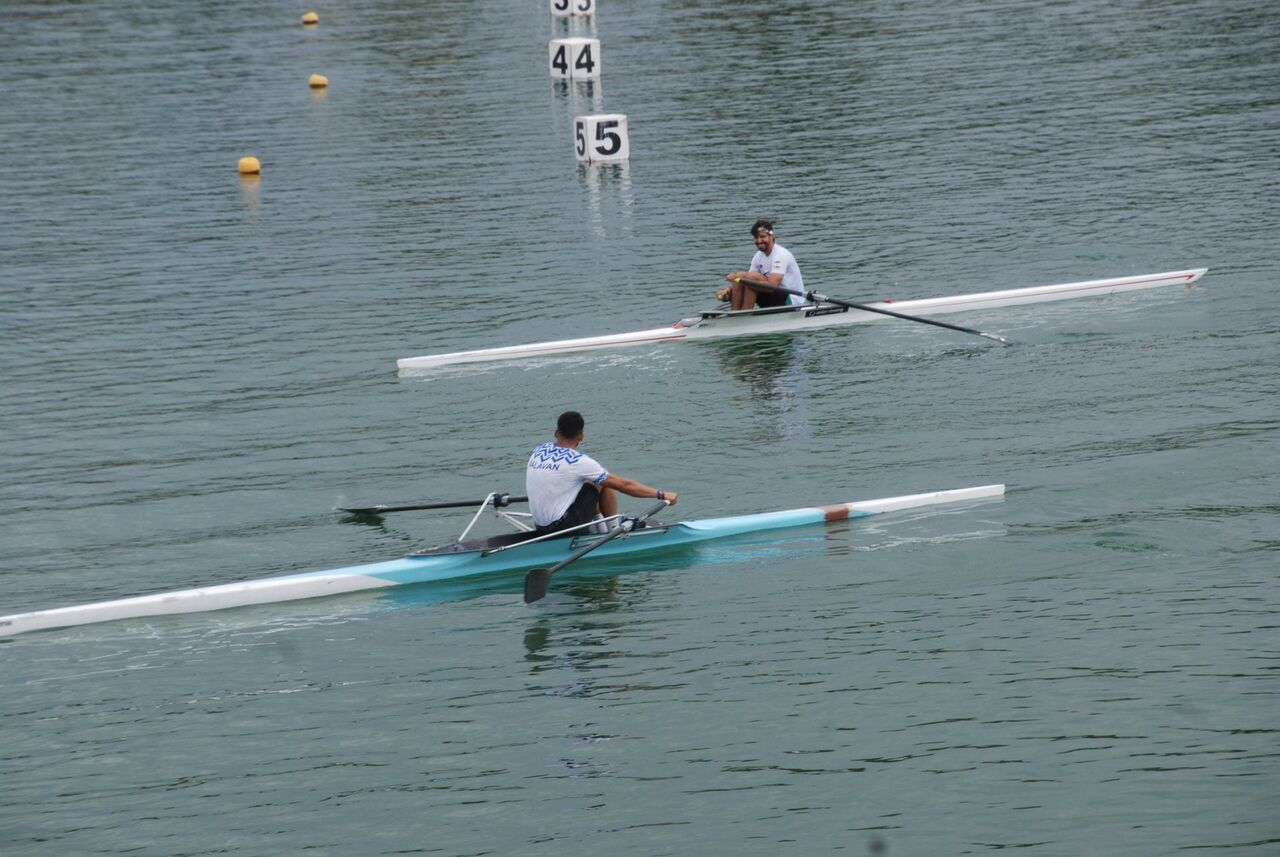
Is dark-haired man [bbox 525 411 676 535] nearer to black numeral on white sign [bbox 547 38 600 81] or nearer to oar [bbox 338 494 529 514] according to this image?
oar [bbox 338 494 529 514]

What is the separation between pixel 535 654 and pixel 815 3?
39.4 m

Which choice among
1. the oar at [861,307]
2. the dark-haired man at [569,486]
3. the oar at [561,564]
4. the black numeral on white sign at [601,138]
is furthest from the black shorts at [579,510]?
the black numeral on white sign at [601,138]

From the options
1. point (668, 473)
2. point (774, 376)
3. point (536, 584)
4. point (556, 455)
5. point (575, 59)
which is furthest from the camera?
point (575, 59)

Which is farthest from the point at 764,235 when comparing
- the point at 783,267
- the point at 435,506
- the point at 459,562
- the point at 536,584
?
the point at 536,584

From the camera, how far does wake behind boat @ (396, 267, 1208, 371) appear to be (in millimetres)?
20094

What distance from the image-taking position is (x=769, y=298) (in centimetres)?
2094

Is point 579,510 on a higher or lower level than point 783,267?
lower

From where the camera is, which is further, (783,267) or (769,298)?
(769,298)

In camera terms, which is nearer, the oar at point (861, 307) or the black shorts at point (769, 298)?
the oar at point (861, 307)

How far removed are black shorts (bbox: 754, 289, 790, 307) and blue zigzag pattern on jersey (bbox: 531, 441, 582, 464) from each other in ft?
25.0

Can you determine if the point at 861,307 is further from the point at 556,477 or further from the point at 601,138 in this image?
the point at 601,138

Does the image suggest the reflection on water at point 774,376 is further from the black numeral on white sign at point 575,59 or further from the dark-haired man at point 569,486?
the black numeral on white sign at point 575,59

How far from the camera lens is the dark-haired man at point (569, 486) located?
44.8 feet

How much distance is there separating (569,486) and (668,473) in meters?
2.51
